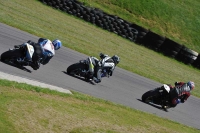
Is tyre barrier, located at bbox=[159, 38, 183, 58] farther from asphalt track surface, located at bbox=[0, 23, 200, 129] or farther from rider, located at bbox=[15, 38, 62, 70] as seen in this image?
rider, located at bbox=[15, 38, 62, 70]

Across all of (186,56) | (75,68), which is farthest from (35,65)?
(186,56)

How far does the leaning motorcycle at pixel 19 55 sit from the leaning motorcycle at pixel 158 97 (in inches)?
224

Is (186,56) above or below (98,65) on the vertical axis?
above

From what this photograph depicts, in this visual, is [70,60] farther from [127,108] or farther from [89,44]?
[89,44]

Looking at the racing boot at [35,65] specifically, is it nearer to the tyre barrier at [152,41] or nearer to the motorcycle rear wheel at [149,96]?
the motorcycle rear wheel at [149,96]

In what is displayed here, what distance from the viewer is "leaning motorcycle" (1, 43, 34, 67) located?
14.0m

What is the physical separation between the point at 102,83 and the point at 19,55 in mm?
4808

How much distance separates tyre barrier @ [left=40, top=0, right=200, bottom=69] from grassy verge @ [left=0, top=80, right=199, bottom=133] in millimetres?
16354

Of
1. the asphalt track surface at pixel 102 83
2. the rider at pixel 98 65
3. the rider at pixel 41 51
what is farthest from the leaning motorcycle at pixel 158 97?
the rider at pixel 41 51

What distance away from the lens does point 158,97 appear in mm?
18328

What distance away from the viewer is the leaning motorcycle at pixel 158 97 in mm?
18062

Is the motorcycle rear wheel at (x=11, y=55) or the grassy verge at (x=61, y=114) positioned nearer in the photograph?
the grassy verge at (x=61, y=114)

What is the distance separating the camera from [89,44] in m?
25.2

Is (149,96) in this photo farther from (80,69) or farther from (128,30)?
(128,30)
